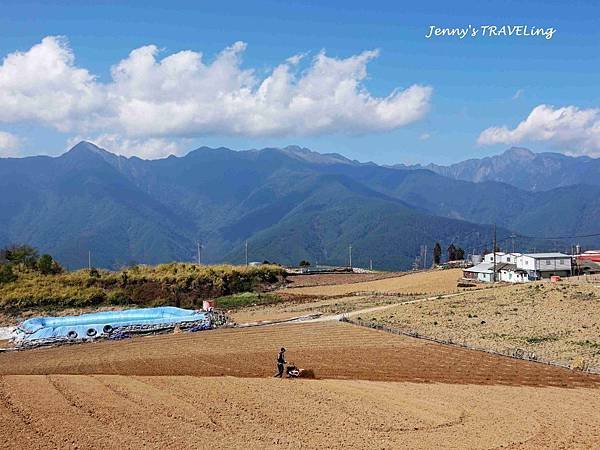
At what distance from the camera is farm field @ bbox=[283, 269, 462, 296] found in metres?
61.2

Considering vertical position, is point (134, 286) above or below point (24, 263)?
below

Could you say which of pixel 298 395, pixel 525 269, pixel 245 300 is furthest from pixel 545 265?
pixel 298 395

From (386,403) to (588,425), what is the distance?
229 inches

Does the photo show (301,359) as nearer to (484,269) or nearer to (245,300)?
(245,300)

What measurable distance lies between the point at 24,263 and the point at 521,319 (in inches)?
2164

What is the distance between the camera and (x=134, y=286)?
A: 6325 cm

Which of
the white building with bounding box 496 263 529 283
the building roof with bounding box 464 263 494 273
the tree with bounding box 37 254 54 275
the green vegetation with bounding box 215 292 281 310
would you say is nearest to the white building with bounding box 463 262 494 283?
the building roof with bounding box 464 263 494 273

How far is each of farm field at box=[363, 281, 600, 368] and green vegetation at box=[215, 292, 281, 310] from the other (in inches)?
630

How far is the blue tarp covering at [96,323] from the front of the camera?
38562 mm

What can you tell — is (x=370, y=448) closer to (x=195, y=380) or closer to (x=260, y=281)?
(x=195, y=380)

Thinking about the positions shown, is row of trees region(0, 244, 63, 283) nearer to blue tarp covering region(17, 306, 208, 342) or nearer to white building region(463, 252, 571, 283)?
blue tarp covering region(17, 306, 208, 342)

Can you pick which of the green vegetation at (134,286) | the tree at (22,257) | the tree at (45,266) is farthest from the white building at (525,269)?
the tree at (22,257)

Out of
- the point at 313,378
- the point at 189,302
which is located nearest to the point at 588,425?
the point at 313,378

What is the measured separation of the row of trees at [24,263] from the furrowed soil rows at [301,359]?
30858mm
